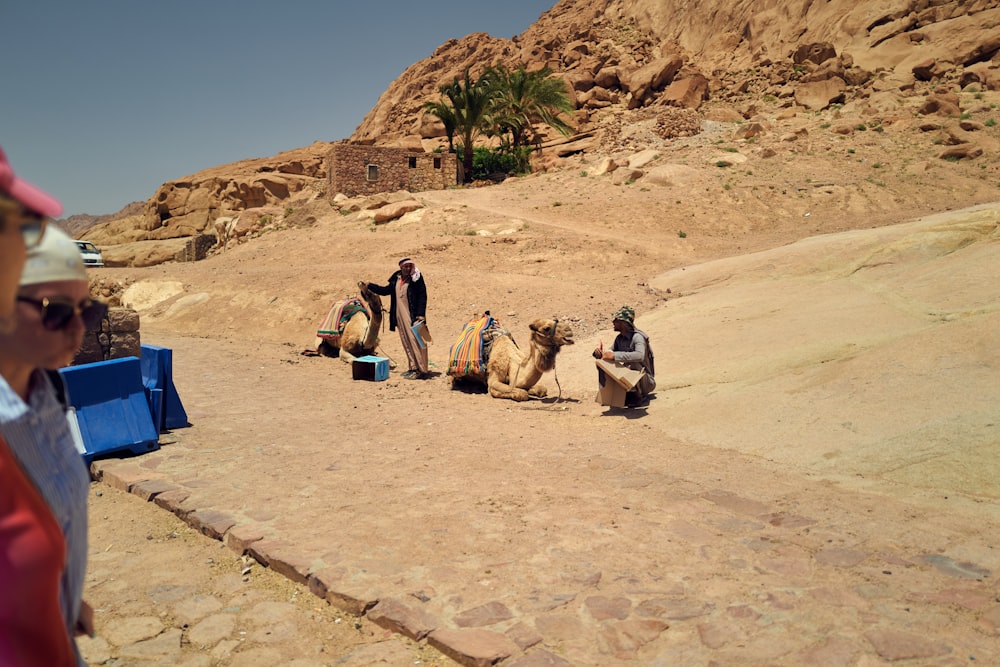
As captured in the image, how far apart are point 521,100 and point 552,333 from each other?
31.3 metres

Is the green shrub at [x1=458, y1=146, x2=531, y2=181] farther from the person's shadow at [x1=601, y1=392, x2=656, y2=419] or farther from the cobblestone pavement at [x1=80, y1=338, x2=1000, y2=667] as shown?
the cobblestone pavement at [x1=80, y1=338, x2=1000, y2=667]

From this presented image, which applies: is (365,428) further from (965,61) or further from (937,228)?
(965,61)

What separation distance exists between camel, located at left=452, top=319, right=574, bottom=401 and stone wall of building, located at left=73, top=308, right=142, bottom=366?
159 inches

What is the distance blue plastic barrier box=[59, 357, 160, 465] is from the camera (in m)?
6.01

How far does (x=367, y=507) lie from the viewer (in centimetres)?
503

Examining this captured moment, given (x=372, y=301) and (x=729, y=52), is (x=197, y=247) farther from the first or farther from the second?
(x=729, y=52)

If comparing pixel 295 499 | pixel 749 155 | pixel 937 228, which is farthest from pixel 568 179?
pixel 295 499

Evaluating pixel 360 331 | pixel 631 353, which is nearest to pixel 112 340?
pixel 360 331

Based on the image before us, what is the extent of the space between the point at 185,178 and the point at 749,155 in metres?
28.5

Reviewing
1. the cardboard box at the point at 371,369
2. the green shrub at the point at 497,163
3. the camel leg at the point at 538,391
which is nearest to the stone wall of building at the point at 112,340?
the cardboard box at the point at 371,369

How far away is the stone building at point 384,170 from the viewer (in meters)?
30.3

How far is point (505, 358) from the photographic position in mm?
9438

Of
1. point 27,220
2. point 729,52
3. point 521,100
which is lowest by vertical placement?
point 27,220

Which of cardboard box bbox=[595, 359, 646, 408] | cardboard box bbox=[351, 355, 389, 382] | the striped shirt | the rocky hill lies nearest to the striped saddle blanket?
cardboard box bbox=[351, 355, 389, 382]
